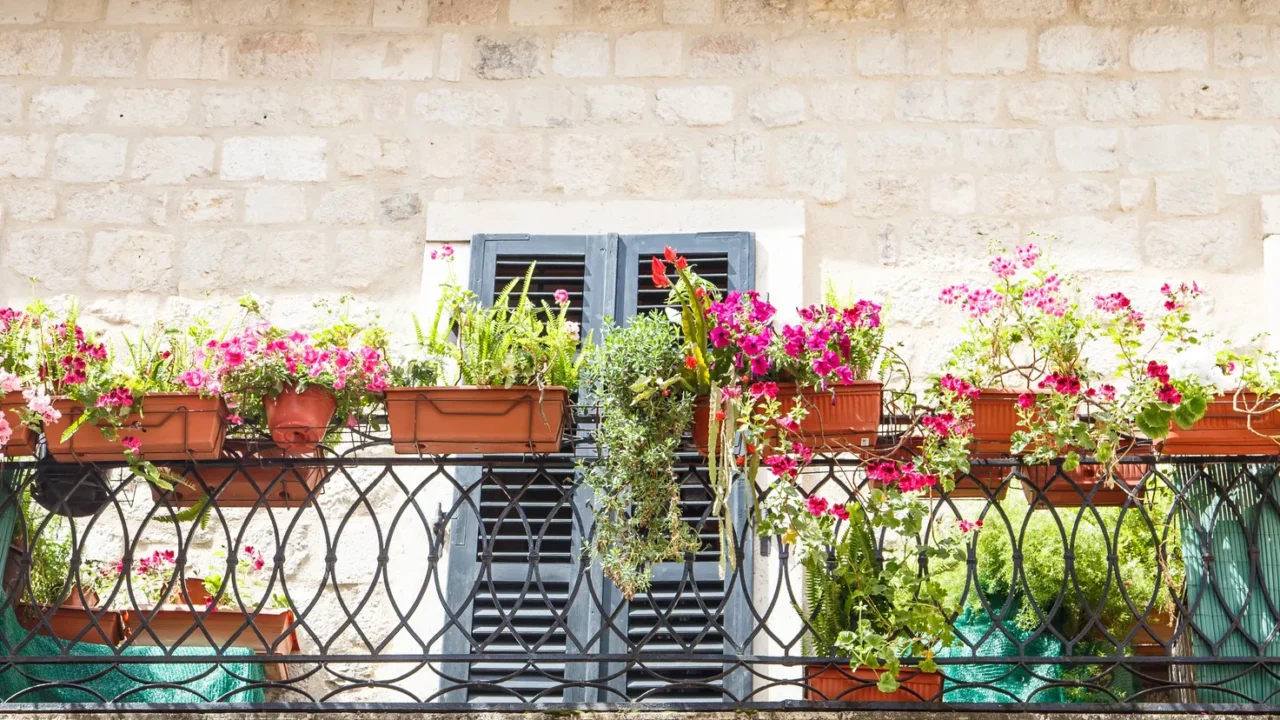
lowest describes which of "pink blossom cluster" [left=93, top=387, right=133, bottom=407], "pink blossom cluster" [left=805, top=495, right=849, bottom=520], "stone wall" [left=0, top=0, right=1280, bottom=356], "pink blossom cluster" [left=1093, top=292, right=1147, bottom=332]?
"pink blossom cluster" [left=805, top=495, right=849, bottom=520]

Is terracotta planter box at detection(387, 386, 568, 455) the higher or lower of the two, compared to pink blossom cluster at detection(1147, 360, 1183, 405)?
lower

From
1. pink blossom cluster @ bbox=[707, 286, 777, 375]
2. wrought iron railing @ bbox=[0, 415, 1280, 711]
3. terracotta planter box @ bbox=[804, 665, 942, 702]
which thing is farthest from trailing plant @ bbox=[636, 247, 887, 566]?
terracotta planter box @ bbox=[804, 665, 942, 702]

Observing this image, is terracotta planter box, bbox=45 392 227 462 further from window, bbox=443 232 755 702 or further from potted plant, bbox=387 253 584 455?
window, bbox=443 232 755 702

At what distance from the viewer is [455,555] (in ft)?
17.3

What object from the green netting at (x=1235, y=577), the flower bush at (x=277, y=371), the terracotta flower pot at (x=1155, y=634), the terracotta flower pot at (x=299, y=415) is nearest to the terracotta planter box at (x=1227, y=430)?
the green netting at (x=1235, y=577)

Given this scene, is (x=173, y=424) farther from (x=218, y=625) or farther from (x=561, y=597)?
(x=561, y=597)

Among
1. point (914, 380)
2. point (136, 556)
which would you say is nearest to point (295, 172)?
point (136, 556)

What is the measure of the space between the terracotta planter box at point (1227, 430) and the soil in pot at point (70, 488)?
128 inches

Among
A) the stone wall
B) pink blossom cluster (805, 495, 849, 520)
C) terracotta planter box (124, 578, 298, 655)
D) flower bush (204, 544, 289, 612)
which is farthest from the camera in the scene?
the stone wall

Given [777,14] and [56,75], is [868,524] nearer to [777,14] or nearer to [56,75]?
[777,14]

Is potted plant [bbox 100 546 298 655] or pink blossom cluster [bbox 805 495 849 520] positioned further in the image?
potted plant [bbox 100 546 298 655]

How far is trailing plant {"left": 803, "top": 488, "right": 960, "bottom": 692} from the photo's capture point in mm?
4250

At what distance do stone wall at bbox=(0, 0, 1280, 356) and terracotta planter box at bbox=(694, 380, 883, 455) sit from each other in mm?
1366

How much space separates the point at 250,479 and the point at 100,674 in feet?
2.28
